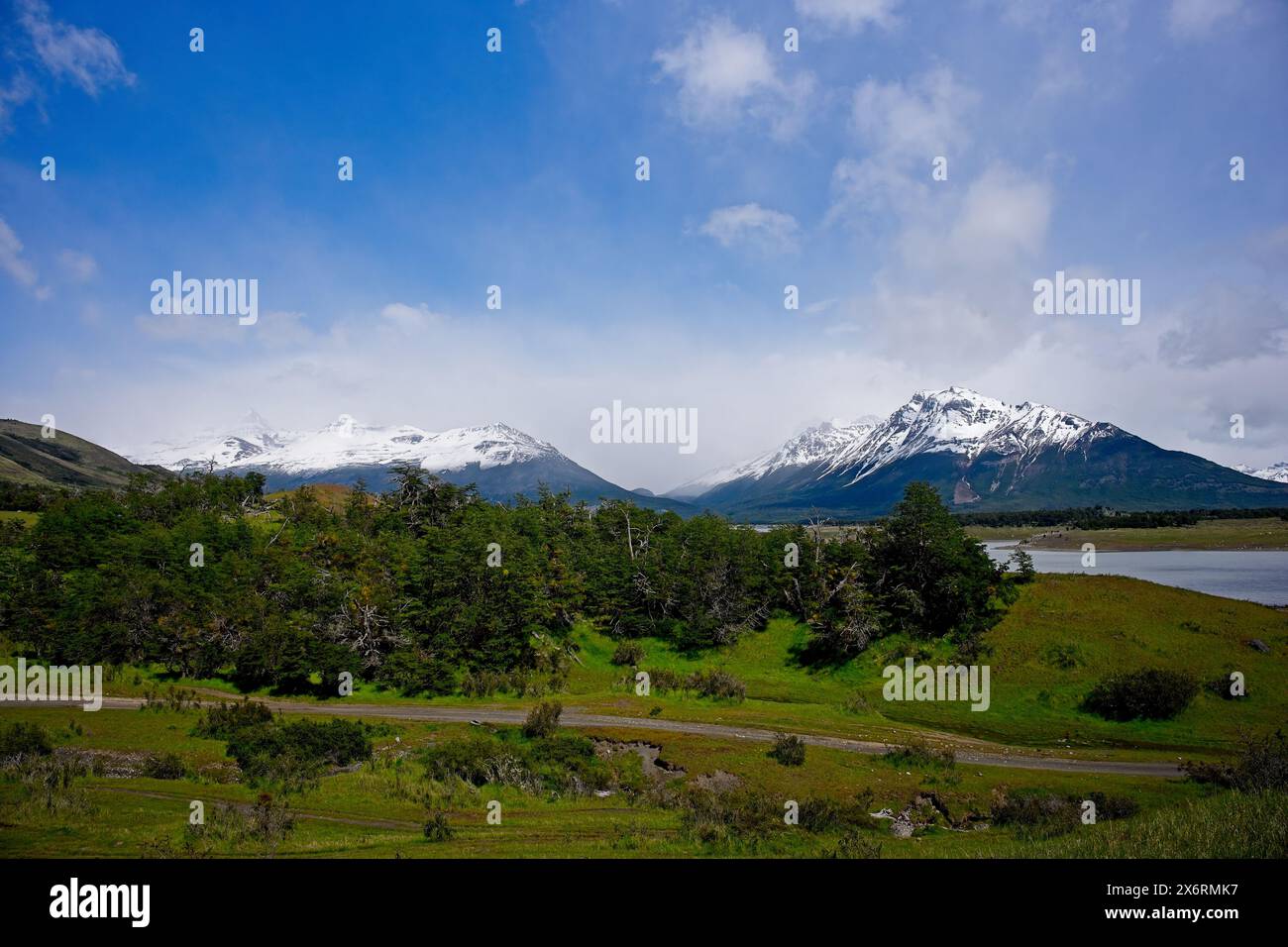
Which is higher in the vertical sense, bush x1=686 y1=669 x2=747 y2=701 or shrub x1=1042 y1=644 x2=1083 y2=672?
shrub x1=1042 y1=644 x2=1083 y2=672

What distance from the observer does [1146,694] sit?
44250 millimetres

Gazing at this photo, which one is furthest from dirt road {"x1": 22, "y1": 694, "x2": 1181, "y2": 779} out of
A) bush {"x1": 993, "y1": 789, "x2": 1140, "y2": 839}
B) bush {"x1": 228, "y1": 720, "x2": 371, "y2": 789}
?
bush {"x1": 228, "y1": 720, "x2": 371, "y2": 789}

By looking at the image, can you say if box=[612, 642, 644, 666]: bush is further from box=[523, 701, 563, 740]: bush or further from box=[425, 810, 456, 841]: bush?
box=[425, 810, 456, 841]: bush

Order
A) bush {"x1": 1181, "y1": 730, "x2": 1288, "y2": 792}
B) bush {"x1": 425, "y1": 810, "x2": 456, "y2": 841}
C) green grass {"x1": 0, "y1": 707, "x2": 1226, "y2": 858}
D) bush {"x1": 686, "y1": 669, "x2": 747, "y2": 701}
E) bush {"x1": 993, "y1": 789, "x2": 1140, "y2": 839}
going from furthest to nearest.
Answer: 1. bush {"x1": 686, "y1": 669, "x2": 747, "y2": 701}
2. bush {"x1": 993, "y1": 789, "x2": 1140, "y2": 839}
3. bush {"x1": 1181, "y1": 730, "x2": 1288, "y2": 792}
4. bush {"x1": 425, "y1": 810, "x2": 456, "y2": 841}
5. green grass {"x1": 0, "y1": 707, "x2": 1226, "y2": 858}

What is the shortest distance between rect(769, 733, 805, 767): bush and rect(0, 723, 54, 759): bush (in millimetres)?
36968

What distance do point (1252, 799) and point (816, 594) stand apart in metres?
50.1

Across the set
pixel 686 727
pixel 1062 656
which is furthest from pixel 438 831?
pixel 1062 656

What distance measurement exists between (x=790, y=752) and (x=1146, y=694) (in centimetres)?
2746

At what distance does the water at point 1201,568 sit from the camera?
9469cm

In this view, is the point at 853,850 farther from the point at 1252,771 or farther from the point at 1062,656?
the point at 1062,656

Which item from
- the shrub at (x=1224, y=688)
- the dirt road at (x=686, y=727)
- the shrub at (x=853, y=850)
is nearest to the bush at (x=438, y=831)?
the shrub at (x=853, y=850)

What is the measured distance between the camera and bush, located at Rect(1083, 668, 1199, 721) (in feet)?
144
